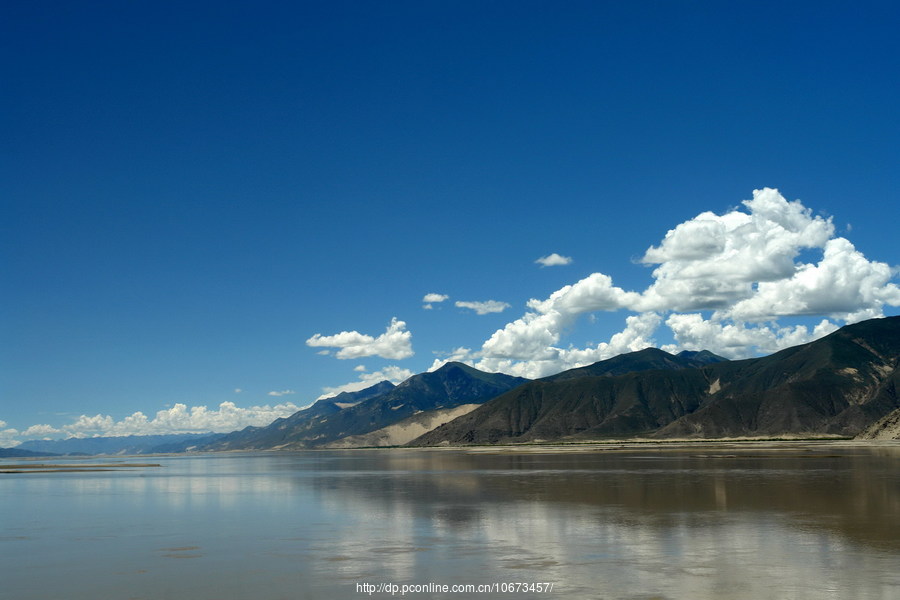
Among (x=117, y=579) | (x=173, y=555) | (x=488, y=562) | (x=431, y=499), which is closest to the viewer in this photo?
(x=117, y=579)

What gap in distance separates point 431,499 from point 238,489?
25518 millimetres

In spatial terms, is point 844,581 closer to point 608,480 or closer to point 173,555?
point 173,555

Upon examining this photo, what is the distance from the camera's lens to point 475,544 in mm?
29078

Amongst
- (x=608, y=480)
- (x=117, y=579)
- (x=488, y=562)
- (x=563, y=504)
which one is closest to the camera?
(x=117, y=579)

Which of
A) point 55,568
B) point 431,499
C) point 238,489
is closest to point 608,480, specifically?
point 431,499

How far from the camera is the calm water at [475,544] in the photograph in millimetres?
21391

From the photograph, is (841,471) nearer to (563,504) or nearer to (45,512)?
(563,504)

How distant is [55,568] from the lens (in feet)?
84.6

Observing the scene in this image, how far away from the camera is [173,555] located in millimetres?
28125

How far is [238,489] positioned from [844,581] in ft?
189

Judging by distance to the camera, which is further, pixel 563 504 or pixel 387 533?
pixel 563 504

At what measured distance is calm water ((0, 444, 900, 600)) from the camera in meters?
21.4

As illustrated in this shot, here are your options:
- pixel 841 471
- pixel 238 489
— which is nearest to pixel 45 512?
pixel 238 489

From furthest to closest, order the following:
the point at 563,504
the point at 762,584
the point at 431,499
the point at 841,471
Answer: the point at 841,471
the point at 431,499
the point at 563,504
the point at 762,584
